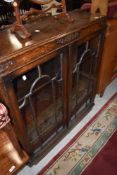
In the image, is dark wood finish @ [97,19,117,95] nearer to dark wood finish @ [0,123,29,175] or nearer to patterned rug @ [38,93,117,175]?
patterned rug @ [38,93,117,175]

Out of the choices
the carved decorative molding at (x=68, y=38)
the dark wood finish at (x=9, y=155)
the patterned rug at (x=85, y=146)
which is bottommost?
the patterned rug at (x=85, y=146)

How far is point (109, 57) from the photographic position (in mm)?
1520

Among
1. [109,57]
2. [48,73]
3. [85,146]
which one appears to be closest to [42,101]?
[48,73]

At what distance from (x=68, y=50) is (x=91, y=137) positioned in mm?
866

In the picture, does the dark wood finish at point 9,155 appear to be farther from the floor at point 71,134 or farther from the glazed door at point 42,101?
the floor at point 71,134

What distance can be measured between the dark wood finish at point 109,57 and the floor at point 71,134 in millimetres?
114

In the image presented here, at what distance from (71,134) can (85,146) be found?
0.16 metres

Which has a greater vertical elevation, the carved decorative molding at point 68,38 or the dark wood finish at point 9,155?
the carved decorative molding at point 68,38

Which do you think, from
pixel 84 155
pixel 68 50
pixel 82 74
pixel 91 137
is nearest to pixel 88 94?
pixel 82 74

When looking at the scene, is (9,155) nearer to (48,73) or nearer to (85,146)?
(48,73)

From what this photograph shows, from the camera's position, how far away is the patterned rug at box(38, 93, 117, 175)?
1.23m

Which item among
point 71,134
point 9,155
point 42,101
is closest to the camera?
point 9,155

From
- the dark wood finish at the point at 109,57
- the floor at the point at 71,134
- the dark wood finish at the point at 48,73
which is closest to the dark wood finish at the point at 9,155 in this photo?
the dark wood finish at the point at 48,73

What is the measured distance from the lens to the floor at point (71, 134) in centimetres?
123
